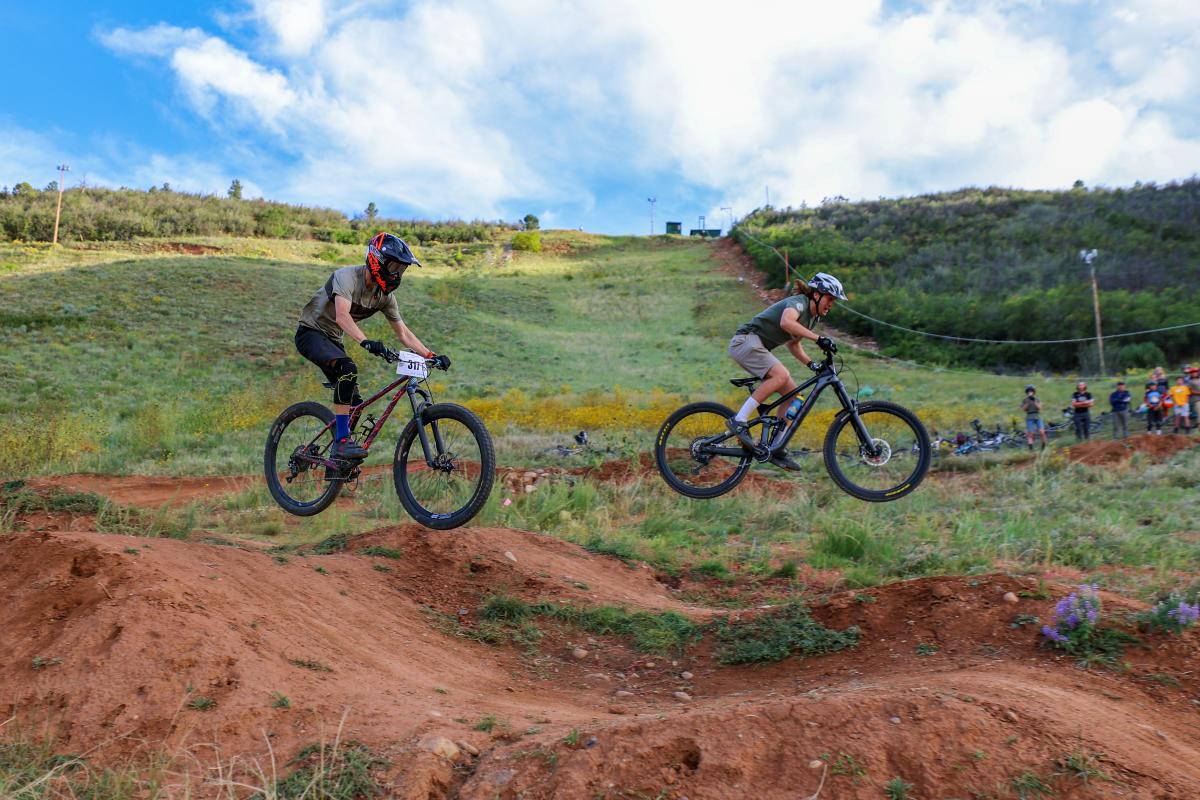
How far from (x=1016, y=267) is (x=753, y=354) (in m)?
39.5

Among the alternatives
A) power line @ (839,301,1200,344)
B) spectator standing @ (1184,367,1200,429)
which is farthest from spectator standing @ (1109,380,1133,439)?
power line @ (839,301,1200,344)

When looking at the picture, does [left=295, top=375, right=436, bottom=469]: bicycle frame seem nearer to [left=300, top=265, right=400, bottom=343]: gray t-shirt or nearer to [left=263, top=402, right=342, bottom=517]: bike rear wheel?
[left=263, top=402, right=342, bottom=517]: bike rear wheel

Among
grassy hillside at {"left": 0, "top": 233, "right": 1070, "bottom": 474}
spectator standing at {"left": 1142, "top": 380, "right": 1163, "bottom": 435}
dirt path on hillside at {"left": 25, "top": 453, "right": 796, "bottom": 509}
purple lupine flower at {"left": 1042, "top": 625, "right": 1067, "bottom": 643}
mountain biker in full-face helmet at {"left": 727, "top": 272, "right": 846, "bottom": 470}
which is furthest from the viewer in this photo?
grassy hillside at {"left": 0, "top": 233, "right": 1070, "bottom": 474}

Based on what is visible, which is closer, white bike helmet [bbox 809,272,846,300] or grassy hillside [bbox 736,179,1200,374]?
white bike helmet [bbox 809,272,846,300]

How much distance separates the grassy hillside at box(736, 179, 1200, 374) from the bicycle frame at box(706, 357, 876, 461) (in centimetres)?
2727

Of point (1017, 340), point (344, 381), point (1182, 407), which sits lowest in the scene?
point (344, 381)

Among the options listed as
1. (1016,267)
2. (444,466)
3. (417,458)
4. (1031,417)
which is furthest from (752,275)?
(444,466)

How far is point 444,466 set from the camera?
6.65 meters

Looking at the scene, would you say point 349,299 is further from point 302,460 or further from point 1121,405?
point 1121,405

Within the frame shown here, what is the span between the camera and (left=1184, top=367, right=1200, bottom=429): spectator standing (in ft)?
57.7

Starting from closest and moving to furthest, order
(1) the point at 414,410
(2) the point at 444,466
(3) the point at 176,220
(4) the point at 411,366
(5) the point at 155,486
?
1. (2) the point at 444,466
2. (4) the point at 411,366
3. (1) the point at 414,410
4. (5) the point at 155,486
5. (3) the point at 176,220

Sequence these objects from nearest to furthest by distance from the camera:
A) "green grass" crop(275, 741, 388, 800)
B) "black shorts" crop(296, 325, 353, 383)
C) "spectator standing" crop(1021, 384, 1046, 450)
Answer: "green grass" crop(275, 741, 388, 800) → "black shorts" crop(296, 325, 353, 383) → "spectator standing" crop(1021, 384, 1046, 450)

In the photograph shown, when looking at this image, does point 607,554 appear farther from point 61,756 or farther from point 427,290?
point 427,290

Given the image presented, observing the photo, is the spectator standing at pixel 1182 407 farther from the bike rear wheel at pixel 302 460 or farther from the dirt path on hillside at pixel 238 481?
the bike rear wheel at pixel 302 460
